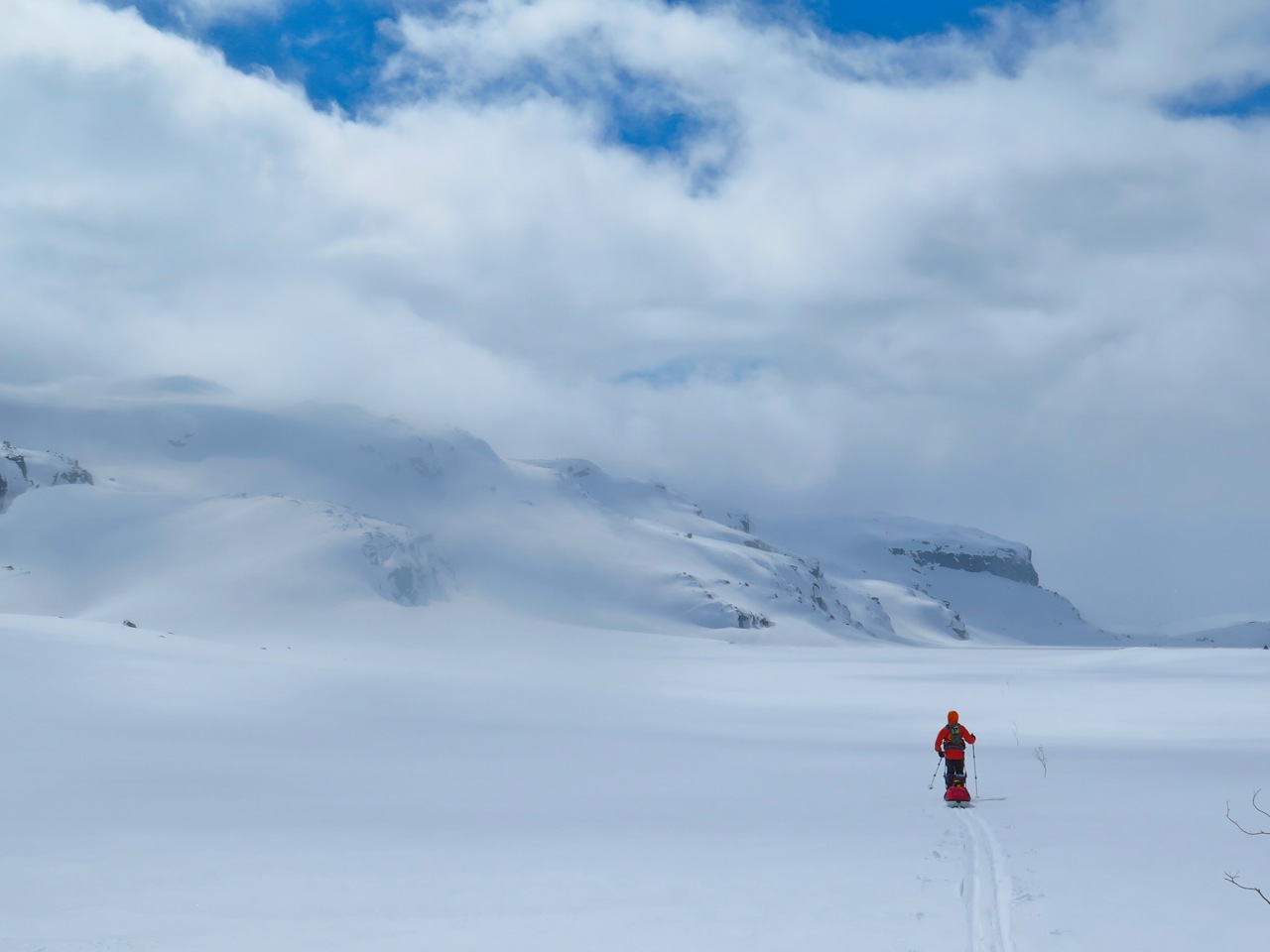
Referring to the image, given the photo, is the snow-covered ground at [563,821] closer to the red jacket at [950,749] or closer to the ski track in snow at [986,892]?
the ski track in snow at [986,892]

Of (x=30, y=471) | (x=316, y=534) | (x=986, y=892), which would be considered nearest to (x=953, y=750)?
(x=986, y=892)

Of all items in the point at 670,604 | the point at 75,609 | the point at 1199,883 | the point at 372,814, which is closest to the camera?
the point at 1199,883

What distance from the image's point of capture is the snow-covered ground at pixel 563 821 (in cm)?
910

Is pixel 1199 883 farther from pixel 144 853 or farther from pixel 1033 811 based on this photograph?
pixel 144 853

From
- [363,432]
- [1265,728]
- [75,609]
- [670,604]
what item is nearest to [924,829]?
[1265,728]

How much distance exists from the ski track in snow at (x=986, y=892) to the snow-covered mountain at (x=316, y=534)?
250ft

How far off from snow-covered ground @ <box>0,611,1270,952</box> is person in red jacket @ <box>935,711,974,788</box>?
2.62ft

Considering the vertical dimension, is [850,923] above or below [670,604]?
below

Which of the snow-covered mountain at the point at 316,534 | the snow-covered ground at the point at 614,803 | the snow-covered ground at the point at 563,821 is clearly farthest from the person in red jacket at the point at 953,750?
the snow-covered mountain at the point at 316,534

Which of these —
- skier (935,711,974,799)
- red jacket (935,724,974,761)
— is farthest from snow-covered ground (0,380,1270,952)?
red jacket (935,724,974,761)

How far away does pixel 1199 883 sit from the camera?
402 inches

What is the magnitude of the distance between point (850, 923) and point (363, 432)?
158 meters

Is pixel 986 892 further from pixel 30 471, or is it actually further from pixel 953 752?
pixel 30 471

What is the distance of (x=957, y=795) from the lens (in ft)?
52.1
